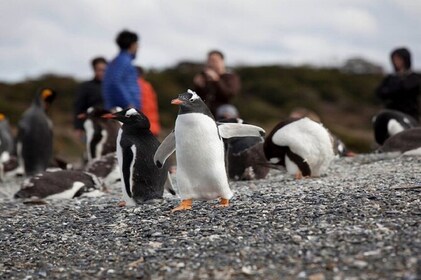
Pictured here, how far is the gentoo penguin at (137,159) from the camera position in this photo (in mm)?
6234

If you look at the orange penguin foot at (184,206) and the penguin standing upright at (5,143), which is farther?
the penguin standing upright at (5,143)

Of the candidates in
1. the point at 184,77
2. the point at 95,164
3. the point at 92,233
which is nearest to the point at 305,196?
the point at 92,233

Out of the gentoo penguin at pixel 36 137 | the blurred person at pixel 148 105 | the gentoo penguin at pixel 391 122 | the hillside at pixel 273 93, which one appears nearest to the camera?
the blurred person at pixel 148 105

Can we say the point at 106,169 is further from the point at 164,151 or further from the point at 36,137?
the point at 36,137

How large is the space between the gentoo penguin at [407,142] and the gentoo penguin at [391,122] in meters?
1.39

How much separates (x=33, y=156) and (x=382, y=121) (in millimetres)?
5861

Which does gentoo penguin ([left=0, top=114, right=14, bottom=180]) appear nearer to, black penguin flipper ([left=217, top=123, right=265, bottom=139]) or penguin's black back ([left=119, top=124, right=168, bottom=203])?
penguin's black back ([left=119, top=124, right=168, bottom=203])

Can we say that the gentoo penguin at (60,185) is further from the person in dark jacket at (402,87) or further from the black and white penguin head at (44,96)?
the person in dark jacket at (402,87)

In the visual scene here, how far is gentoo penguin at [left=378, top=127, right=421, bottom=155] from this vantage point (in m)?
9.03

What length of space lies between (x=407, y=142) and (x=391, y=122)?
1.70m

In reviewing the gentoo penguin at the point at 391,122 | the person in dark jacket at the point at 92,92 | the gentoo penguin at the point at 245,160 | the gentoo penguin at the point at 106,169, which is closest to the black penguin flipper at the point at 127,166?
the gentoo penguin at the point at 245,160

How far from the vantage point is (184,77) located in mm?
52688

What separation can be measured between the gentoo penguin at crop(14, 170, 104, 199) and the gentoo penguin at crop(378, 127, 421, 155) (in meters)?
3.82

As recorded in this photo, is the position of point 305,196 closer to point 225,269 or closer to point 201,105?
point 201,105
